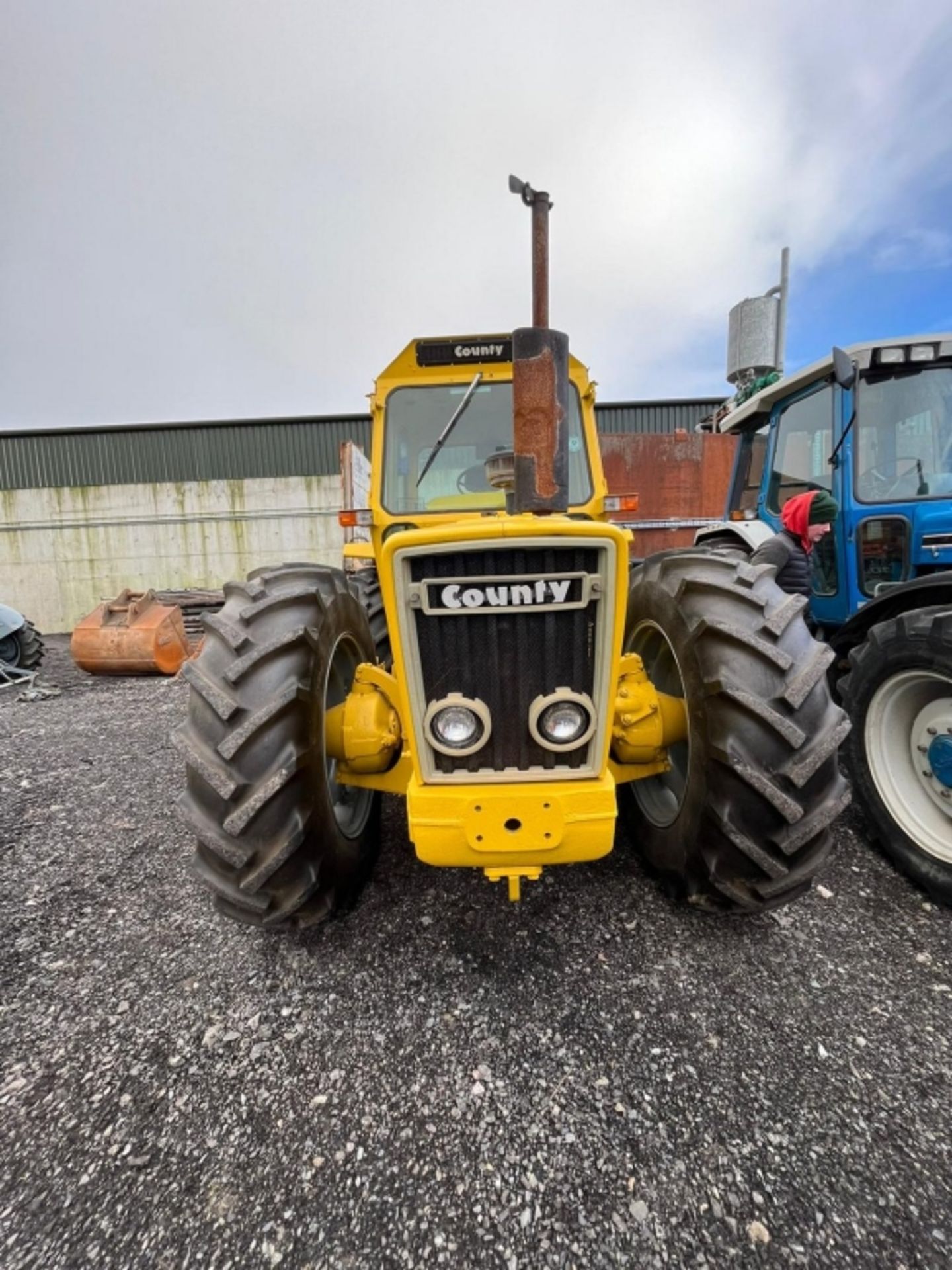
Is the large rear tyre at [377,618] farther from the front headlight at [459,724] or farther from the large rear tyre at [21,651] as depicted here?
the large rear tyre at [21,651]

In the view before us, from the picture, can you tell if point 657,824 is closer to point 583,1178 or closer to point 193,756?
point 583,1178

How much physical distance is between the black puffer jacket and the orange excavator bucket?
577 cm

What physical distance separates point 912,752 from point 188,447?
1446 cm

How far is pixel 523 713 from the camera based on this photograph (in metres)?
1.69

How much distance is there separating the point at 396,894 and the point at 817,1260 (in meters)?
1.51

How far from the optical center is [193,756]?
1.76 metres

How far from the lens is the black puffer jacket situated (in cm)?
331

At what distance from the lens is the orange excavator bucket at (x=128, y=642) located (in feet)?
21.1

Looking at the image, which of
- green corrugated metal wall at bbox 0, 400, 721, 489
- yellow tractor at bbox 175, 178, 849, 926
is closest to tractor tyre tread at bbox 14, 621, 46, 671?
yellow tractor at bbox 175, 178, 849, 926

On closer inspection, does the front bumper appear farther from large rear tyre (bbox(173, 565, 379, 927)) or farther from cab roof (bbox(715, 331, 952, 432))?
cab roof (bbox(715, 331, 952, 432))

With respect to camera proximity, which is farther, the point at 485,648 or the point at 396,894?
the point at 396,894

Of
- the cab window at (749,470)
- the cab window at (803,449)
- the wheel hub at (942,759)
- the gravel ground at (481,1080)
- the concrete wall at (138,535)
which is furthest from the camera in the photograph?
the concrete wall at (138,535)

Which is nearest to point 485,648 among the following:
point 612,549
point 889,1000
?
point 612,549

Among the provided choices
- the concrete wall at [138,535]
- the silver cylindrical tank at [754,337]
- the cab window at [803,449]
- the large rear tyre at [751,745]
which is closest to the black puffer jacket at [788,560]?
the cab window at [803,449]
